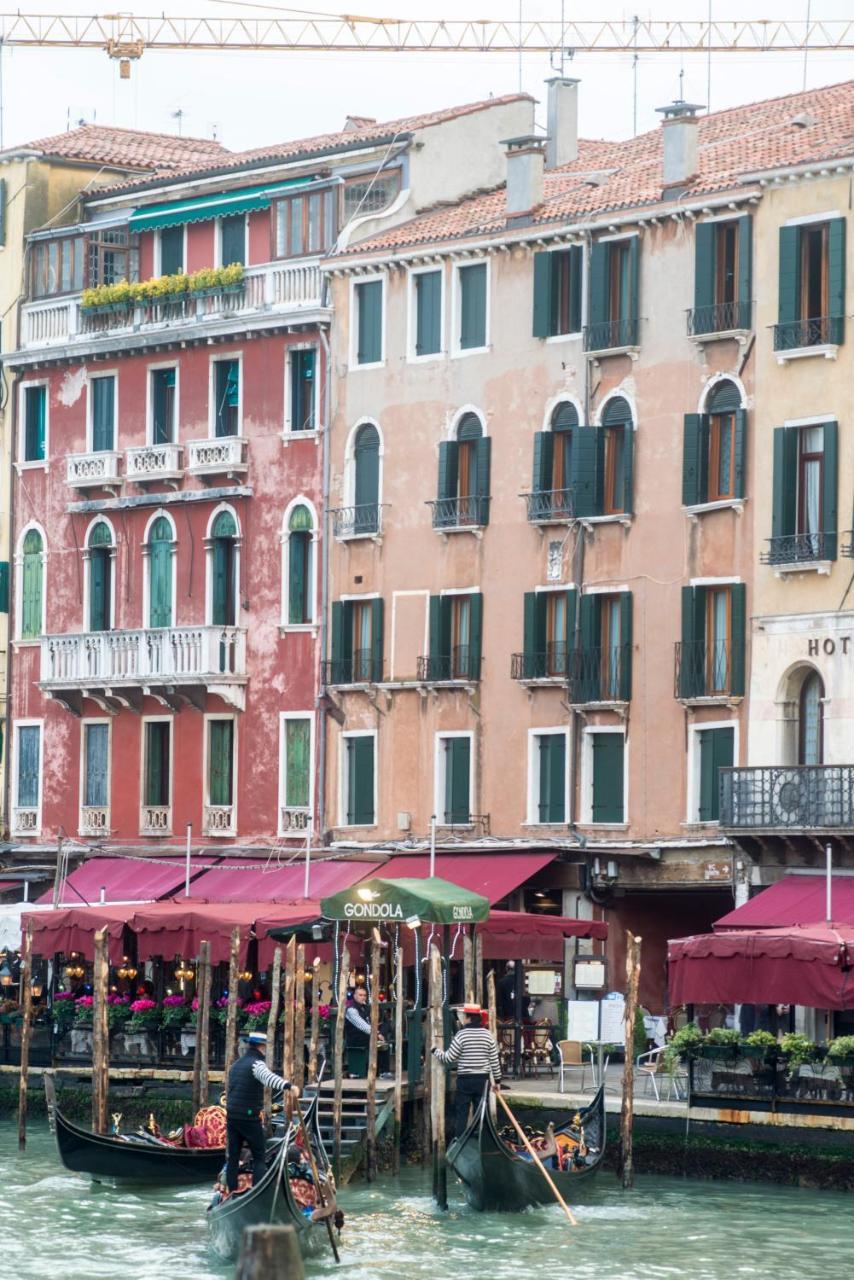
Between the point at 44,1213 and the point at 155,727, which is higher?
the point at 155,727

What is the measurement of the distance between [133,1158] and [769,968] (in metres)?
7.48

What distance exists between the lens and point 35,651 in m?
55.1

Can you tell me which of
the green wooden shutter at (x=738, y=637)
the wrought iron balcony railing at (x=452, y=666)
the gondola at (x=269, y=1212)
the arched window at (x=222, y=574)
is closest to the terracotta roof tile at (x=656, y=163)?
the arched window at (x=222, y=574)

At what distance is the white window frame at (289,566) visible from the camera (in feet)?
166

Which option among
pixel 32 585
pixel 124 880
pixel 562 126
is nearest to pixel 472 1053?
pixel 124 880

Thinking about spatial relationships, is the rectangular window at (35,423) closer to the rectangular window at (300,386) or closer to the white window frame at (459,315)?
the rectangular window at (300,386)

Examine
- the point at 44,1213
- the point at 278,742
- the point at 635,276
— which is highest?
the point at 635,276

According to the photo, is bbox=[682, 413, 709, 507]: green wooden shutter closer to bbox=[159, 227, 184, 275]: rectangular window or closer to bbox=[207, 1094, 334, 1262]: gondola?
bbox=[159, 227, 184, 275]: rectangular window

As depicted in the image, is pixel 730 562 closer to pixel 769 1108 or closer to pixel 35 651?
pixel 769 1108

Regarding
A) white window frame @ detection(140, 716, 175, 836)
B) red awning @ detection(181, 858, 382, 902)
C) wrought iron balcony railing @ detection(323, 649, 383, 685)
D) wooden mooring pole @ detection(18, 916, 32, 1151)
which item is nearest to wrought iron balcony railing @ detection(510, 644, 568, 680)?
wrought iron balcony railing @ detection(323, 649, 383, 685)

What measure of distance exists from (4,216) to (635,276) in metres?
14.3

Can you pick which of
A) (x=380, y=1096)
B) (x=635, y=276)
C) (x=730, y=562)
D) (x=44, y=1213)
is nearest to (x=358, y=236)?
(x=635, y=276)

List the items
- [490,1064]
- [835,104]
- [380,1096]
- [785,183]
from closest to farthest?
[490,1064] → [380,1096] → [785,183] → [835,104]

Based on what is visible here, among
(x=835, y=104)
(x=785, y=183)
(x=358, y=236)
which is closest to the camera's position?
(x=785, y=183)
